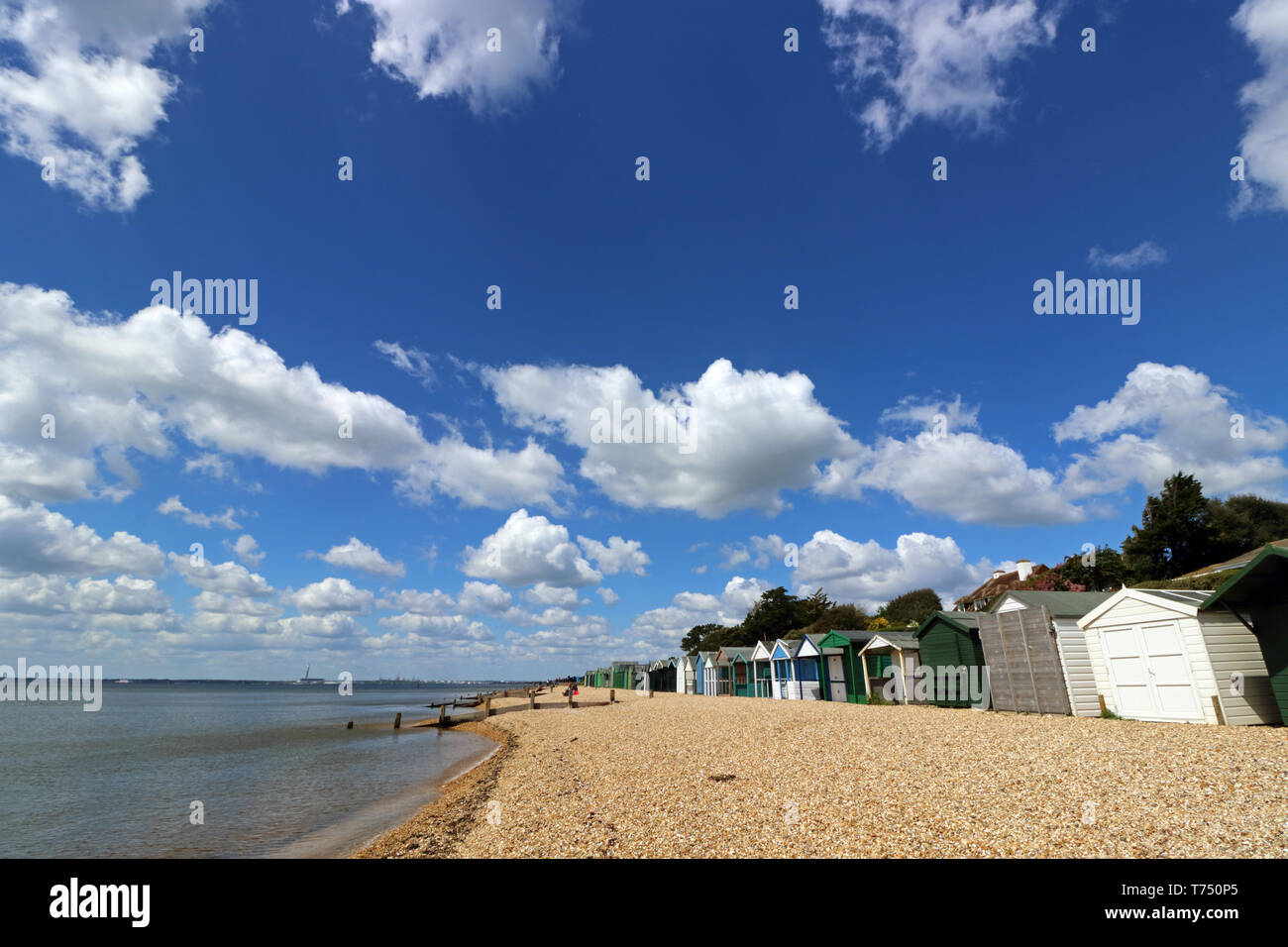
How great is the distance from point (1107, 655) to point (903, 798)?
47.6 ft

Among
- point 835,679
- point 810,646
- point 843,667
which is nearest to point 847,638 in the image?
point 843,667

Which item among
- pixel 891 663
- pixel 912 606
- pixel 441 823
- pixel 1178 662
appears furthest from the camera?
pixel 912 606

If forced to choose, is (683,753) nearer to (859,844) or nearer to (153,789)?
(859,844)

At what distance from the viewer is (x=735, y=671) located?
54031mm

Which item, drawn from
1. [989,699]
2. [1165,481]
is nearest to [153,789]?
[989,699]

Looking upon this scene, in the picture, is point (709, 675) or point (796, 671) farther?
point (709, 675)

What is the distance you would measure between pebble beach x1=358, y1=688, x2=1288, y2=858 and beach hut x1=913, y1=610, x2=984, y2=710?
5.32 metres

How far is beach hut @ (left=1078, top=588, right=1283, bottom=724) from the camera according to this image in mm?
16281

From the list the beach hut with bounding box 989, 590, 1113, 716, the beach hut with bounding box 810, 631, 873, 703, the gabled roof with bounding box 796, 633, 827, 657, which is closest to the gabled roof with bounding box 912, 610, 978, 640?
the beach hut with bounding box 989, 590, 1113, 716

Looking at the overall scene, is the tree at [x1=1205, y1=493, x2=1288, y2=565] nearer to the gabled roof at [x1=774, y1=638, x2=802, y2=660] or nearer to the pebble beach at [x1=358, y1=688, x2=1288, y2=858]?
the gabled roof at [x1=774, y1=638, x2=802, y2=660]

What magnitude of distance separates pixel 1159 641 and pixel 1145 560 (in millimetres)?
36211

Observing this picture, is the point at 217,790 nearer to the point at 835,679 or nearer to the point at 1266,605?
the point at 835,679
